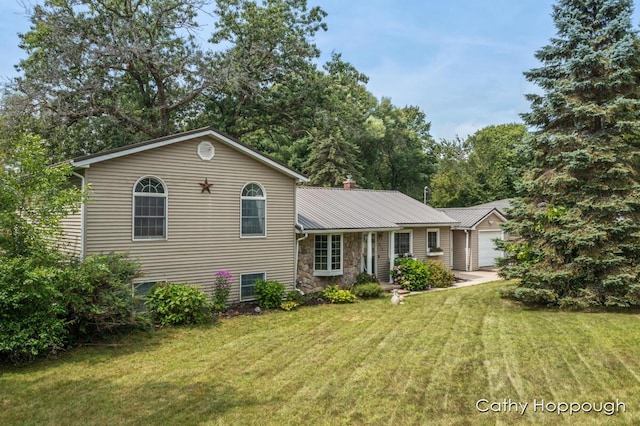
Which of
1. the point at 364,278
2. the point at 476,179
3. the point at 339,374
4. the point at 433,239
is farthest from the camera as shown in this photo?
the point at 476,179

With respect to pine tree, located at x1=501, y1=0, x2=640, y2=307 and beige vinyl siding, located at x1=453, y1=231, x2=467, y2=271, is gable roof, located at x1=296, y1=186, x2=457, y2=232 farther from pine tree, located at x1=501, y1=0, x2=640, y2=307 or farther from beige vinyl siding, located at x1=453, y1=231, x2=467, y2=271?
A: pine tree, located at x1=501, y1=0, x2=640, y2=307

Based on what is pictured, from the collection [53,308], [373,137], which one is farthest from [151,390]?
[373,137]

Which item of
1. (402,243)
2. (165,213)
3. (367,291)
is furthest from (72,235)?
(402,243)

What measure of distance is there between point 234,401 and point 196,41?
20152 millimetres

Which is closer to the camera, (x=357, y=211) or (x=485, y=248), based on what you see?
(x=357, y=211)

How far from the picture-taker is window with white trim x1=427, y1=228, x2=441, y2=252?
63.9ft

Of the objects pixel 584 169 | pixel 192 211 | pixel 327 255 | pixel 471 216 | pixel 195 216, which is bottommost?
pixel 327 255

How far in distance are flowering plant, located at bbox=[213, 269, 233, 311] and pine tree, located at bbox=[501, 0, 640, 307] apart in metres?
8.03

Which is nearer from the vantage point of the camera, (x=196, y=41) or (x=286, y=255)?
(x=286, y=255)

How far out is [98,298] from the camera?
321 inches

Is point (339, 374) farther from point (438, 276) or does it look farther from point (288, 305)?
point (438, 276)

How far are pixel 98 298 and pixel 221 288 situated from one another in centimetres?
384

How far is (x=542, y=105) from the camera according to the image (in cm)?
1188

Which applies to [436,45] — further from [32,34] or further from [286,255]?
[32,34]
